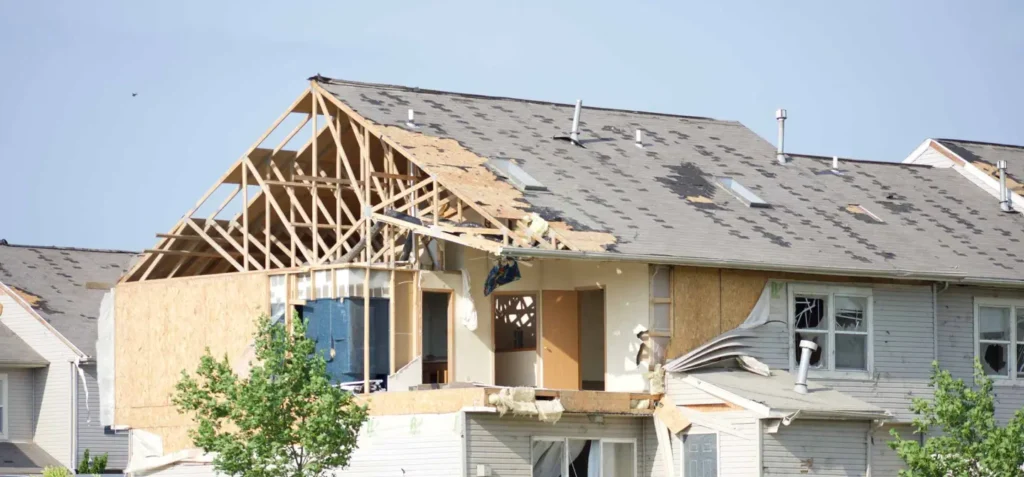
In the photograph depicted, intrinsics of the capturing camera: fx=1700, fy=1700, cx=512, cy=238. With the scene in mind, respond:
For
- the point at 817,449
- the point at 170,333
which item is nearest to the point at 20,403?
the point at 170,333

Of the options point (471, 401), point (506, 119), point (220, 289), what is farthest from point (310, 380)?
point (506, 119)

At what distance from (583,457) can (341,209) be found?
680 cm

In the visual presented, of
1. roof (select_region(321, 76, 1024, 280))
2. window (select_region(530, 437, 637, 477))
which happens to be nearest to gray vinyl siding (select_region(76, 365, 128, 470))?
roof (select_region(321, 76, 1024, 280))

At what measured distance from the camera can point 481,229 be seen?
26.9m

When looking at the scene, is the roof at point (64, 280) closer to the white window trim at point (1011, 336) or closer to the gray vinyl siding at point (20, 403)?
the gray vinyl siding at point (20, 403)

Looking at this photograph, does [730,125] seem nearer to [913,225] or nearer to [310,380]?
[913,225]

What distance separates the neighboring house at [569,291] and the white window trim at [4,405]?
33.9 feet

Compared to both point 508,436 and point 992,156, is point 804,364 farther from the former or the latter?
point 992,156

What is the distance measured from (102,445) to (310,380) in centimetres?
2006

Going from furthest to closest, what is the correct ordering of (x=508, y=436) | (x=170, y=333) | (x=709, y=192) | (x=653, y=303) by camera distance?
(x=170, y=333), (x=709, y=192), (x=653, y=303), (x=508, y=436)

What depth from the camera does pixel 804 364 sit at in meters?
27.1

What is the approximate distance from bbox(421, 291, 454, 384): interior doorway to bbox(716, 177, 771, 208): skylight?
5.85 meters

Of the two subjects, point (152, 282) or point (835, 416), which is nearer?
point (835, 416)

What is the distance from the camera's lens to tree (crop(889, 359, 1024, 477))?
85.0 ft
